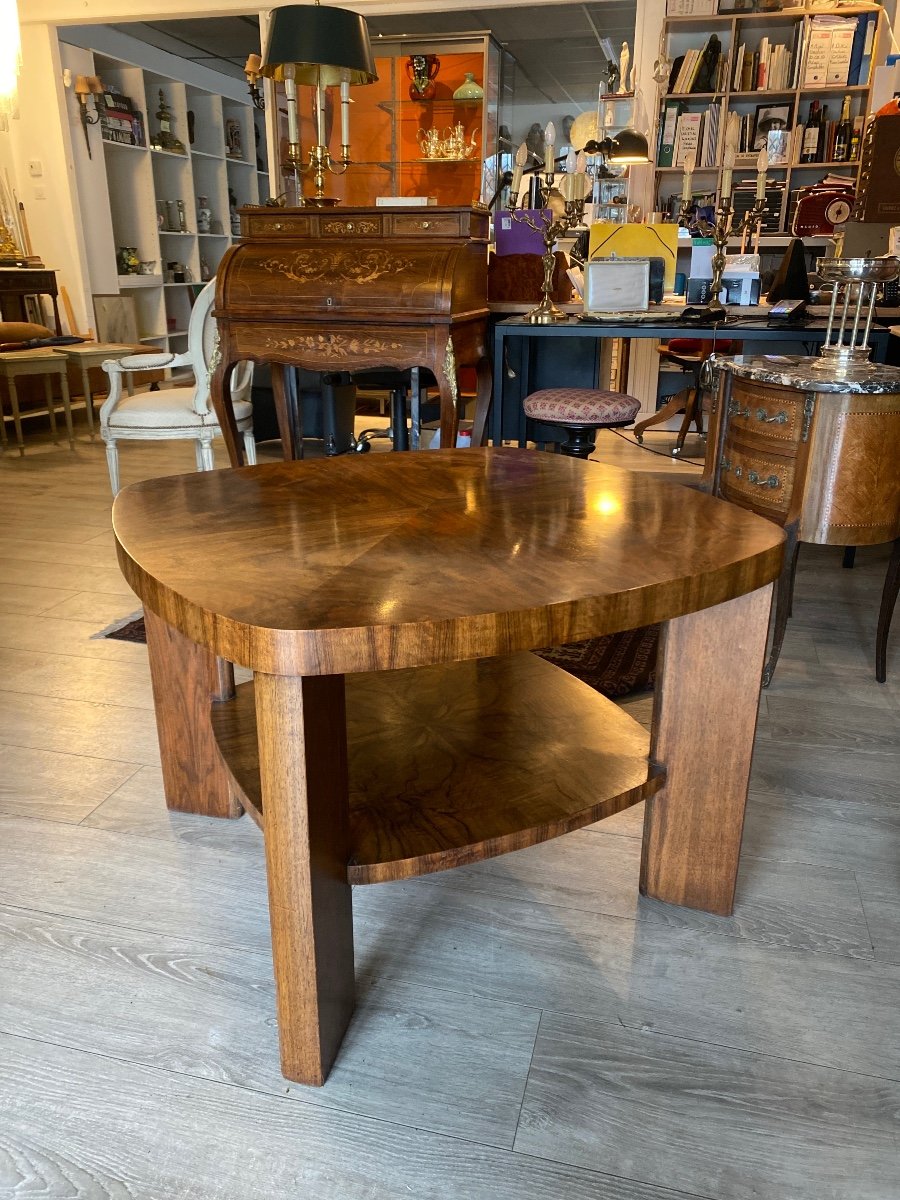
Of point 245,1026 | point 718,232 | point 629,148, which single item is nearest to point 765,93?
point 629,148

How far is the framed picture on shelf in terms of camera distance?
5352mm

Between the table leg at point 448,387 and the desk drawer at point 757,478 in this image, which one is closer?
the desk drawer at point 757,478

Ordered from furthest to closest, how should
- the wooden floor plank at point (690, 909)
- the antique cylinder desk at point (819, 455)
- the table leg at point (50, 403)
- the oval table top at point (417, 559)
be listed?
the table leg at point (50, 403) < the antique cylinder desk at point (819, 455) < the wooden floor plank at point (690, 909) < the oval table top at point (417, 559)

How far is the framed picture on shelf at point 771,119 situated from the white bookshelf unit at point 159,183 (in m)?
4.73

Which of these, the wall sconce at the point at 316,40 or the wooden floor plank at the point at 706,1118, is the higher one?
the wall sconce at the point at 316,40

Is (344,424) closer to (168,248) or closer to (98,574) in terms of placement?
(98,574)

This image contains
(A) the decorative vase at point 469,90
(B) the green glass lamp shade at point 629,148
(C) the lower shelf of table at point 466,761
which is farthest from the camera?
(A) the decorative vase at point 469,90

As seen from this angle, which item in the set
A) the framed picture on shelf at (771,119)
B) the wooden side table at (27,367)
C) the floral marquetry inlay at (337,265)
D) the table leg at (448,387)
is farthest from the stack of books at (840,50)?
the wooden side table at (27,367)

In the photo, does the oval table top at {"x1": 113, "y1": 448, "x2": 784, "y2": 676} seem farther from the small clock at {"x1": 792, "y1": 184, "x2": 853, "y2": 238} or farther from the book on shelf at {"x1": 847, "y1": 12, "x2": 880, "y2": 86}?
the book on shelf at {"x1": 847, "y1": 12, "x2": 880, "y2": 86}

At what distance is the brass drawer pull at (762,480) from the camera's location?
203 cm

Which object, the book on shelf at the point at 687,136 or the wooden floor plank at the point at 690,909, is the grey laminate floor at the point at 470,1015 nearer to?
the wooden floor plank at the point at 690,909

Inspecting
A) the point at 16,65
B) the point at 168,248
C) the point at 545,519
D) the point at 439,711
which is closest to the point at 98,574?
the point at 439,711

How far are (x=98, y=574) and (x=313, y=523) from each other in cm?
194

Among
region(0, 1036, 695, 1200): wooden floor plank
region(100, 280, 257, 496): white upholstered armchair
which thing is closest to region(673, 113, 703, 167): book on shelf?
region(100, 280, 257, 496): white upholstered armchair
